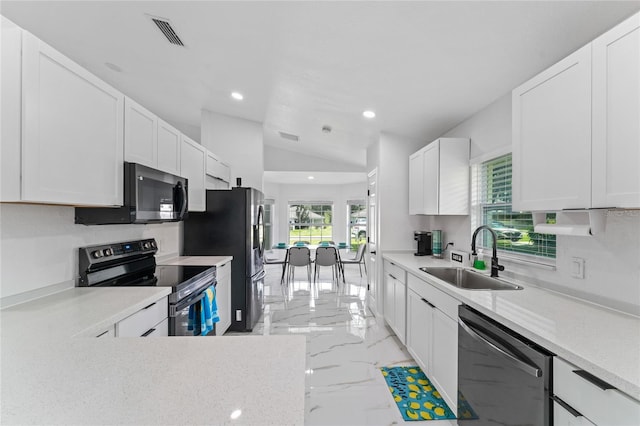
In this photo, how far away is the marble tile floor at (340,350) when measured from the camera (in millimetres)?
1968

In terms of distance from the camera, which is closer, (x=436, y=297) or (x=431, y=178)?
(x=436, y=297)

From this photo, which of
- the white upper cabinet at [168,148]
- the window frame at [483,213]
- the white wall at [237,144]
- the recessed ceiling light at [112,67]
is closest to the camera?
the window frame at [483,213]

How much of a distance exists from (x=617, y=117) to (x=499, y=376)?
1.23 meters

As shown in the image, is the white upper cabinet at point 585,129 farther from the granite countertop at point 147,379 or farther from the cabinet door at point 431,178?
the granite countertop at point 147,379

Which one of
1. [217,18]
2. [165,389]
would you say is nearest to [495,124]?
[217,18]

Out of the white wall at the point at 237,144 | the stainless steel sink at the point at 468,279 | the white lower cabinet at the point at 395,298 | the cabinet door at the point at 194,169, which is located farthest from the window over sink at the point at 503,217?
the white wall at the point at 237,144

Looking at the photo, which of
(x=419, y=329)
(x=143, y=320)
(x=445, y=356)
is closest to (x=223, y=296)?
(x=143, y=320)

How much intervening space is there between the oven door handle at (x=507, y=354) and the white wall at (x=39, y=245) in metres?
2.42

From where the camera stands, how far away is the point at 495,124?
7.91 feet

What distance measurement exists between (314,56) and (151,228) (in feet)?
7.08

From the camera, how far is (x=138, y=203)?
1.89m

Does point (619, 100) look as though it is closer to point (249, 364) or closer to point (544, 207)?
point (544, 207)

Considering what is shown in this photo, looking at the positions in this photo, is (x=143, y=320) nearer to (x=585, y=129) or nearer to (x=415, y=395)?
(x=415, y=395)

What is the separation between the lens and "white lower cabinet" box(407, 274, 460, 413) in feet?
5.97
